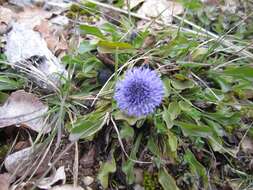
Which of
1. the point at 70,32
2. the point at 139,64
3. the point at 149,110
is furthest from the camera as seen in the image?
the point at 70,32

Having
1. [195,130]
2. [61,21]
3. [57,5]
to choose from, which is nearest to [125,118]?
[195,130]

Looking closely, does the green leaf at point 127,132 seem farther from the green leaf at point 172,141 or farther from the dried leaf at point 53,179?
the dried leaf at point 53,179

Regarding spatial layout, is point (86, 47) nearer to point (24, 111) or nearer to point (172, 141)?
point (24, 111)

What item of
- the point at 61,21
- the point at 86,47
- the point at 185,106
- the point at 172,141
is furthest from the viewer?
the point at 61,21

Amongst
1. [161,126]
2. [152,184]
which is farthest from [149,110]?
[152,184]

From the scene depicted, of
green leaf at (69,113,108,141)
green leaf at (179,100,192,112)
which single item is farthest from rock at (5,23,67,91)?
green leaf at (179,100,192,112)

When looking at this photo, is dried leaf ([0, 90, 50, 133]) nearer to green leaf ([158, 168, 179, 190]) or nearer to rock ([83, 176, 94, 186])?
rock ([83, 176, 94, 186])

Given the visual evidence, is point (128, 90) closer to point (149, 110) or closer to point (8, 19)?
point (149, 110)
